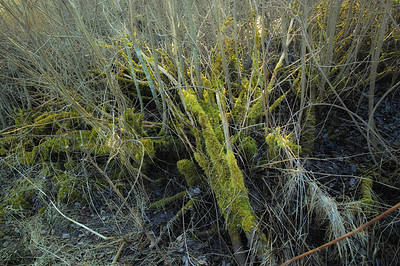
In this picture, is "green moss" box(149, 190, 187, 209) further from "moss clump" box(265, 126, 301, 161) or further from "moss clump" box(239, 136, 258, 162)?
"moss clump" box(265, 126, 301, 161)

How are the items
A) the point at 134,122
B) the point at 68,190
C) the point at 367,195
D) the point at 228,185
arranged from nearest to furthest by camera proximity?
the point at 367,195, the point at 228,185, the point at 68,190, the point at 134,122

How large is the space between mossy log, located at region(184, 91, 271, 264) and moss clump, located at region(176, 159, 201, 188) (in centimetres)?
17

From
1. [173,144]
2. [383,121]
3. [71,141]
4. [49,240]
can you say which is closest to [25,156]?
[71,141]

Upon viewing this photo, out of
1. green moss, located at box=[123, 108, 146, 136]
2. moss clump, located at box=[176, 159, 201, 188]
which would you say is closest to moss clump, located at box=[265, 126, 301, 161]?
moss clump, located at box=[176, 159, 201, 188]

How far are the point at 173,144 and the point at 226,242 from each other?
49.5 inches

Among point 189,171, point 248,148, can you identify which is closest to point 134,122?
point 189,171

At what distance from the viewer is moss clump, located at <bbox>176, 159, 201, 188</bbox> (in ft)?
8.02

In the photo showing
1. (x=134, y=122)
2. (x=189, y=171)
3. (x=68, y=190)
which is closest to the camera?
(x=189, y=171)

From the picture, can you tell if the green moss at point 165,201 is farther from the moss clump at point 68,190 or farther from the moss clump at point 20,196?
the moss clump at point 20,196

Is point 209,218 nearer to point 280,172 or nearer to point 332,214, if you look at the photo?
point 280,172

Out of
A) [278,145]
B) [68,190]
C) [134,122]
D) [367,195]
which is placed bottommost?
[367,195]

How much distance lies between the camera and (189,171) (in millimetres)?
2480

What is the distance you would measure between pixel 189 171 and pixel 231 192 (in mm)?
564

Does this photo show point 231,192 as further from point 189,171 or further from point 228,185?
point 189,171
